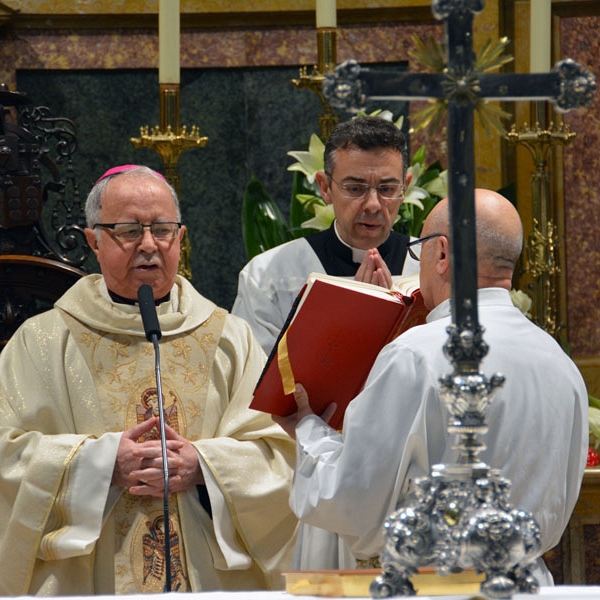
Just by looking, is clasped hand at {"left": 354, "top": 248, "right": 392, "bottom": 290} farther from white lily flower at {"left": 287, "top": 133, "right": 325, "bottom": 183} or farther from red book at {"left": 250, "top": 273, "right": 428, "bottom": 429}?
white lily flower at {"left": 287, "top": 133, "right": 325, "bottom": 183}

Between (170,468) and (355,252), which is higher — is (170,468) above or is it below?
below

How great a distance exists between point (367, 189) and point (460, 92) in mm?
2233

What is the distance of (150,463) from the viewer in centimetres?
356

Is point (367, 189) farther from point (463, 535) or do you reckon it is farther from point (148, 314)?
point (463, 535)

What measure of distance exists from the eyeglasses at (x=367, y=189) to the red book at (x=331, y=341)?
3.74ft

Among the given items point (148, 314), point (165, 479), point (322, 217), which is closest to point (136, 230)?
point (148, 314)

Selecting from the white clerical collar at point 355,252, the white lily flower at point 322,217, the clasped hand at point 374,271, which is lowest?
the clasped hand at point 374,271

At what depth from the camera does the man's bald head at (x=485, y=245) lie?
288 cm

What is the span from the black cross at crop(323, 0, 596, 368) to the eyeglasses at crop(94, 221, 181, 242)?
A: 1.74m

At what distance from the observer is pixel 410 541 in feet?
6.76

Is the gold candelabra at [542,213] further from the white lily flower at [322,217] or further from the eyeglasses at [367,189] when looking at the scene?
the white lily flower at [322,217]

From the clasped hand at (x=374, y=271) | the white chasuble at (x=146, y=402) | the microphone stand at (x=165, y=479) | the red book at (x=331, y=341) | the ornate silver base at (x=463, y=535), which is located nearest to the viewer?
the ornate silver base at (x=463, y=535)

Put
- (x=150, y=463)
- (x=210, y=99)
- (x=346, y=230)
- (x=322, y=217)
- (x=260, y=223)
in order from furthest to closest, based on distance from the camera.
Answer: (x=210, y=99) < (x=260, y=223) < (x=322, y=217) < (x=346, y=230) < (x=150, y=463)

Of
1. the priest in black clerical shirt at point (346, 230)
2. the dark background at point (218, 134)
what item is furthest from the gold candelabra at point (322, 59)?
the dark background at point (218, 134)
